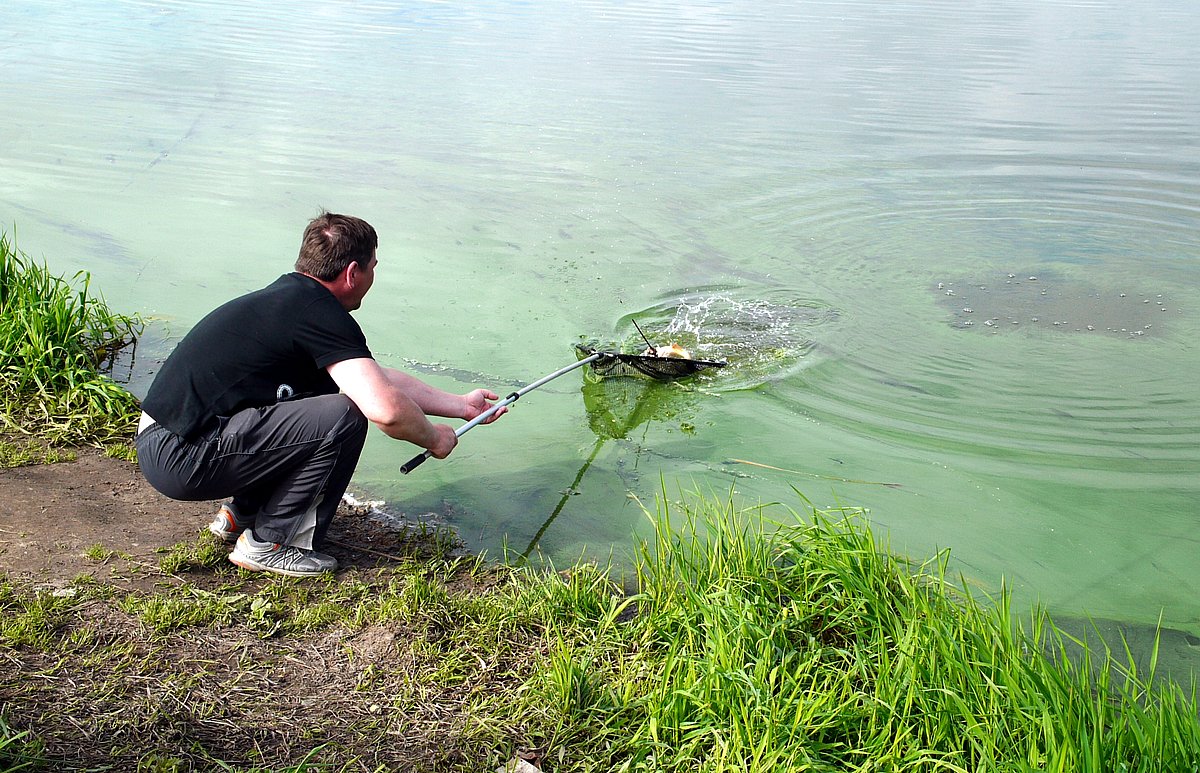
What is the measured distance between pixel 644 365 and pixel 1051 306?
2.97 metres

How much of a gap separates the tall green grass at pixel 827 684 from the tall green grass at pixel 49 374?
2.45 metres

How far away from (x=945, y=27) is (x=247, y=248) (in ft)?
40.2

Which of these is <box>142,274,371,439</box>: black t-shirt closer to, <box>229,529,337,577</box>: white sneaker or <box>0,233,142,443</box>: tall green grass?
<box>229,529,337,577</box>: white sneaker

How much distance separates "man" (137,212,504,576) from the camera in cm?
331

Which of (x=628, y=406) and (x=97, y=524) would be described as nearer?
(x=97, y=524)

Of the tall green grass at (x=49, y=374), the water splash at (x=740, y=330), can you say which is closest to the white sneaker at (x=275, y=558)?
the tall green grass at (x=49, y=374)

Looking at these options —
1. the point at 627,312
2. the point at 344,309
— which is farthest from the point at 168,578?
the point at 627,312

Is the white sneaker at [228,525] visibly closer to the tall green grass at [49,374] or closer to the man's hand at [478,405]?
the man's hand at [478,405]

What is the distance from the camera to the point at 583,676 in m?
2.94

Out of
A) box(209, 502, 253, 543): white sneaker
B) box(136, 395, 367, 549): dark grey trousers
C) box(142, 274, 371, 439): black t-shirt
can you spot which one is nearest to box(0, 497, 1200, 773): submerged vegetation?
box(209, 502, 253, 543): white sneaker

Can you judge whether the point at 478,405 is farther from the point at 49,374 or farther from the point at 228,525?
the point at 49,374

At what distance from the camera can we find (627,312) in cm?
612

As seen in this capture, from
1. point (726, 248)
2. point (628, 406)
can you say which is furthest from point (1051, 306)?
point (628, 406)

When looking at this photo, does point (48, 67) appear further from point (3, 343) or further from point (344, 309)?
point (344, 309)
